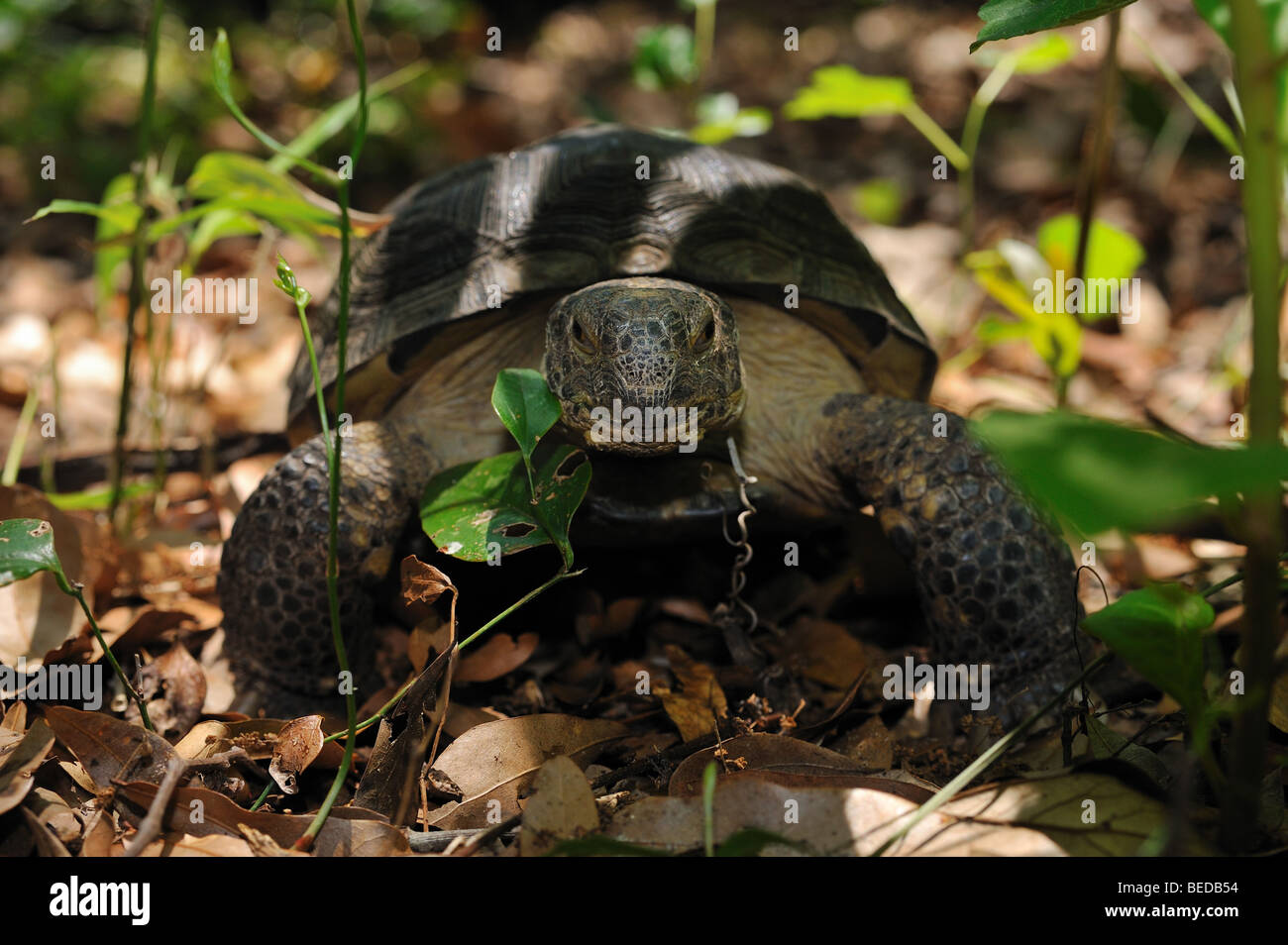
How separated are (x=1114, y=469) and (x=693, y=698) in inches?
68.2

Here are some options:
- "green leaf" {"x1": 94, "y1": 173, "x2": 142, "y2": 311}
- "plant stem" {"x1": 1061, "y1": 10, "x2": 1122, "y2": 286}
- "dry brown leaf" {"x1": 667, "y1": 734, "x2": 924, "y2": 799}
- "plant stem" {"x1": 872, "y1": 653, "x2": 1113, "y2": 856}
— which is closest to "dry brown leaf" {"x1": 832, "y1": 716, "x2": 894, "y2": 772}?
"dry brown leaf" {"x1": 667, "y1": 734, "x2": 924, "y2": 799}

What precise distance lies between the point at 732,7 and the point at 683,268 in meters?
9.25

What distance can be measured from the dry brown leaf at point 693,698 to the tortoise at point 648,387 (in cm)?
43

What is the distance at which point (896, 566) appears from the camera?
3.39 m

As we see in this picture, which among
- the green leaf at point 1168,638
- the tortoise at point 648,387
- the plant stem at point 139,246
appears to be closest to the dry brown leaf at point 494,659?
the tortoise at point 648,387

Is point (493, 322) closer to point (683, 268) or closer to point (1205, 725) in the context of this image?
point (683, 268)

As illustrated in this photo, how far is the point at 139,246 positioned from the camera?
345cm

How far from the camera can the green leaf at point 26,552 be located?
1960mm

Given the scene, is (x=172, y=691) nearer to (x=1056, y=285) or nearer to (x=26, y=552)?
(x=26, y=552)

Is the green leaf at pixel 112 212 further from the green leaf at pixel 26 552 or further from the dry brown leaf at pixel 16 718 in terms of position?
the dry brown leaf at pixel 16 718

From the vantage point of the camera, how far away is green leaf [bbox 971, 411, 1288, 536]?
3.91 feet

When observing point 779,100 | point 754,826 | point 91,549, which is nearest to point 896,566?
point 754,826

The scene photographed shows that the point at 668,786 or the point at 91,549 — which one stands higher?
the point at 91,549
